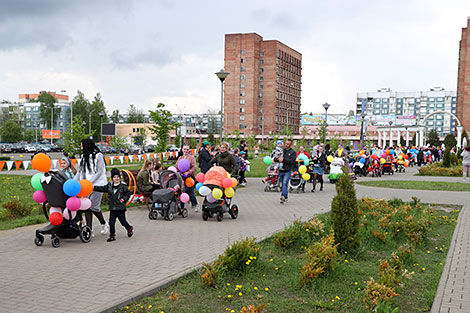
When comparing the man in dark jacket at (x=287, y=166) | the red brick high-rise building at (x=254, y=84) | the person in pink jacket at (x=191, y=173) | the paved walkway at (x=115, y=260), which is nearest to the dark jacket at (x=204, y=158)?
the person in pink jacket at (x=191, y=173)

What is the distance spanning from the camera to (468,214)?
1232 cm

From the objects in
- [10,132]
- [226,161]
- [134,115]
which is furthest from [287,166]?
[134,115]

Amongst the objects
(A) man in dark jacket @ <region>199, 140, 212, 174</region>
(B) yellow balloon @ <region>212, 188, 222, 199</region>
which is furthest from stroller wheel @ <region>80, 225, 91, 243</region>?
(A) man in dark jacket @ <region>199, 140, 212, 174</region>

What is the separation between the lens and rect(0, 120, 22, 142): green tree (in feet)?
327

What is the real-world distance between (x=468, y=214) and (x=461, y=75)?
335 ft

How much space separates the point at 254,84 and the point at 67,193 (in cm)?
11091

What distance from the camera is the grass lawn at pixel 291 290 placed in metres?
5.16

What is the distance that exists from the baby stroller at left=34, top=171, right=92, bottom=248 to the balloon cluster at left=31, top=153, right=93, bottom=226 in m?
0.07

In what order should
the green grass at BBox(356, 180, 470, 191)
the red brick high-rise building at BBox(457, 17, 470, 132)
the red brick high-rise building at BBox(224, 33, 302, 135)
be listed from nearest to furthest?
1. the green grass at BBox(356, 180, 470, 191)
2. the red brick high-rise building at BBox(457, 17, 470, 132)
3. the red brick high-rise building at BBox(224, 33, 302, 135)

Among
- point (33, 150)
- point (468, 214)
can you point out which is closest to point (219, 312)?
point (468, 214)

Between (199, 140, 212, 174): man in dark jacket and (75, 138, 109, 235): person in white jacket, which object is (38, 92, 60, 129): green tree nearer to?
(199, 140, 212, 174): man in dark jacket

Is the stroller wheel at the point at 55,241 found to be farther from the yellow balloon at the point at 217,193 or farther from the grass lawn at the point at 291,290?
the yellow balloon at the point at 217,193

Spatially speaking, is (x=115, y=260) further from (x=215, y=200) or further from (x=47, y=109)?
(x=47, y=109)

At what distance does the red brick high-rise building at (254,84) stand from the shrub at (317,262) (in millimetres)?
107646
